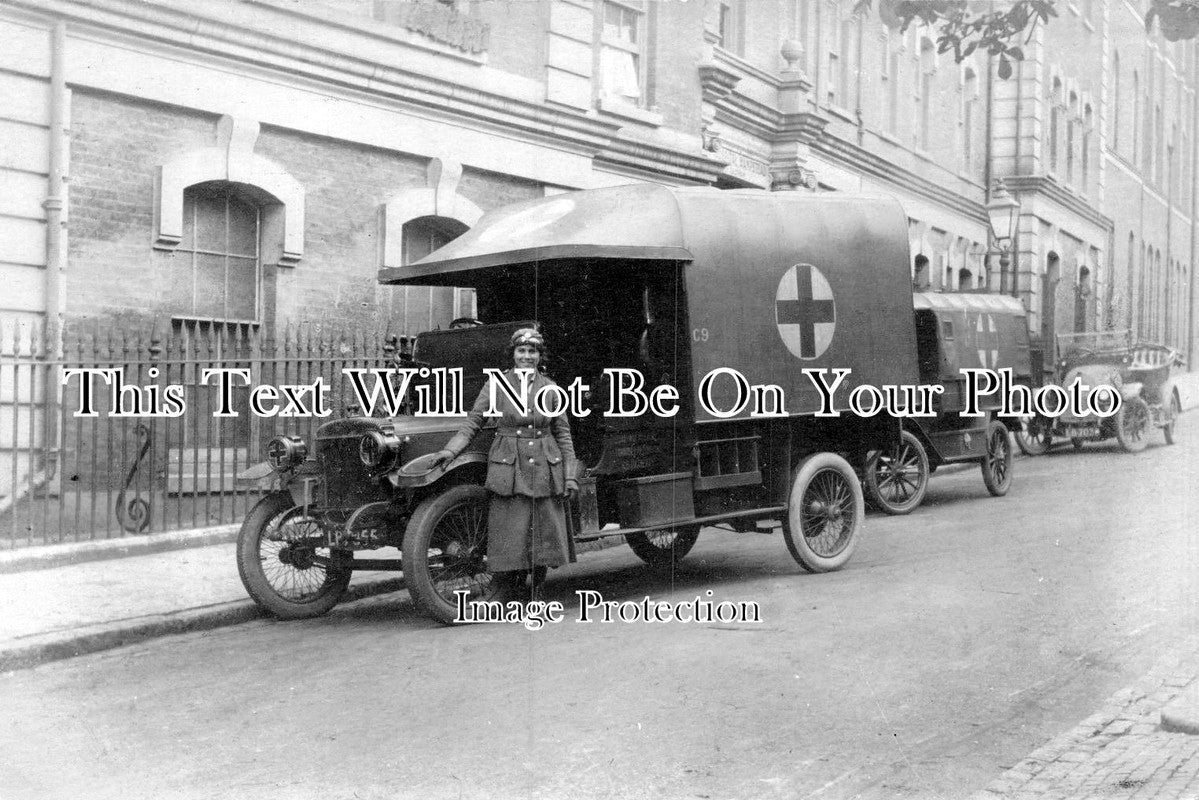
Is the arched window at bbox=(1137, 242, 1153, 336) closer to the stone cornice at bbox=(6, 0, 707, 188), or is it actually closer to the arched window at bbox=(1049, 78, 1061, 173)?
the arched window at bbox=(1049, 78, 1061, 173)

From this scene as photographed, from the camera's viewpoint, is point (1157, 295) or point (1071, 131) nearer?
point (1157, 295)

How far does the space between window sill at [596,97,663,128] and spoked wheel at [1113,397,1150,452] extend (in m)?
7.84

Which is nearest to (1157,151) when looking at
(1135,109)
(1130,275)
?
(1135,109)

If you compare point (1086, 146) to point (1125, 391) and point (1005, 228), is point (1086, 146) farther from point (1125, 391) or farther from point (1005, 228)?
point (1005, 228)

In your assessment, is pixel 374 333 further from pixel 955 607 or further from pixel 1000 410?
pixel 1000 410

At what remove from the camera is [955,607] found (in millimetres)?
7887

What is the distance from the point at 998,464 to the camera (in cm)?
1473

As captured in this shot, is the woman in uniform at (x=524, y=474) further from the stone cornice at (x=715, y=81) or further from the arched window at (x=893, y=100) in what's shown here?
the arched window at (x=893, y=100)

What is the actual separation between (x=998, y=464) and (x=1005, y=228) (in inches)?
328

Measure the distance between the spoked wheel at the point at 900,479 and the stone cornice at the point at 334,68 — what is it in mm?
5558

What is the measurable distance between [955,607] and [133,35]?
8.23 m

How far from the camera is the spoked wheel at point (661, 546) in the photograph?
995 centimetres

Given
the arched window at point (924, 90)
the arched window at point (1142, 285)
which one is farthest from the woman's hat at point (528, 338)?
the arched window at point (924, 90)

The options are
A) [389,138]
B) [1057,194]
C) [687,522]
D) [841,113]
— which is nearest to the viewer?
[687,522]
